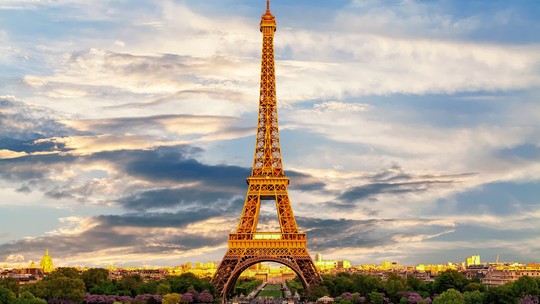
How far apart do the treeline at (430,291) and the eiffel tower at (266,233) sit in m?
5.13

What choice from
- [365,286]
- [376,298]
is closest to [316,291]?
[376,298]

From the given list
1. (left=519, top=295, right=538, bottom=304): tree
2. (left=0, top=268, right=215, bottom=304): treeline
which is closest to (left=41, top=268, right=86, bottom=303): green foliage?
(left=0, top=268, right=215, bottom=304): treeline

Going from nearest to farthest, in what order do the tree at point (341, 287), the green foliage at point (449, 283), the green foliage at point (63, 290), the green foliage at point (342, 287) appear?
1. the green foliage at point (63, 290)
2. the green foliage at point (449, 283)
3. the tree at point (341, 287)
4. the green foliage at point (342, 287)

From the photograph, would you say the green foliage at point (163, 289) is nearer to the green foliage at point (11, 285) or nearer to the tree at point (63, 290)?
the tree at point (63, 290)

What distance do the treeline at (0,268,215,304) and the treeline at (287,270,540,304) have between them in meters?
17.0

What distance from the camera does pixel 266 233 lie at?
94938 mm

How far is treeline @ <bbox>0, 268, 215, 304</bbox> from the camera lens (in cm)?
8462

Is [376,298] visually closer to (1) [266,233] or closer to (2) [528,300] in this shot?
(1) [266,233]

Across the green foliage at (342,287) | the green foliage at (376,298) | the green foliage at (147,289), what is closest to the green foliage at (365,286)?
the green foliage at (342,287)

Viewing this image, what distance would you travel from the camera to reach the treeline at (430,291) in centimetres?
7294

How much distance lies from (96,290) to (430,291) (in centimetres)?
4710

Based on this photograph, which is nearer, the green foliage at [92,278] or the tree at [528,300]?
the tree at [528,300]

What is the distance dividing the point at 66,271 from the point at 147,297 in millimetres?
18730

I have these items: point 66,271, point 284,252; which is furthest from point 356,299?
point 66,271
